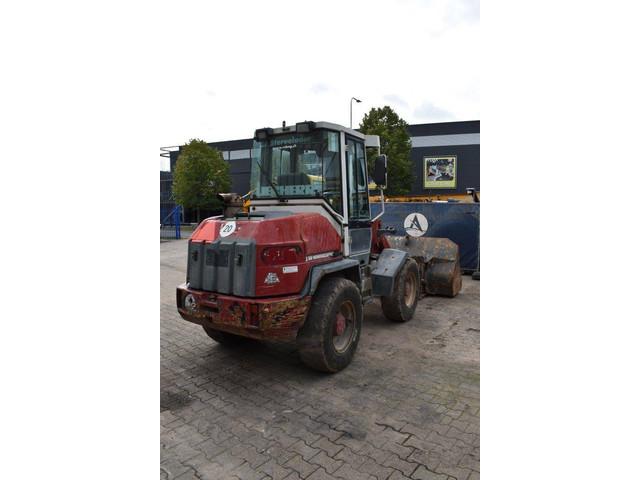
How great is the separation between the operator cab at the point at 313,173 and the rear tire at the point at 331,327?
649 millimetres

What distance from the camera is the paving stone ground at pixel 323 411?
2.70 metres

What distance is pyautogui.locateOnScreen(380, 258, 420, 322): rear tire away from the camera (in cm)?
570

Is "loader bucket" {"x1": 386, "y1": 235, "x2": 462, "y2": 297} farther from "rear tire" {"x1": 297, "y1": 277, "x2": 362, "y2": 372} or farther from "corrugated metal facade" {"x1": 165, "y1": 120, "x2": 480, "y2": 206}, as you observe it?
"corrugated metal facade" {"x1": 165, "y1": 120, "x2": 480, "y2": 206}

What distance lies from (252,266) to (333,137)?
1.91 meters

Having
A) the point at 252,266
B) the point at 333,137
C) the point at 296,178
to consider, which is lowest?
the point at 252,266

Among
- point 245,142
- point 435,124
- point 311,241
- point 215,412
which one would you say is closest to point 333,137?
point 311,241

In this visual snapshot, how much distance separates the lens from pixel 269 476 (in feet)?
8.56

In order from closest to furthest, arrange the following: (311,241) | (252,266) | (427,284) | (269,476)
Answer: (269,476)
(252,266)
(311,241)
(427,284)

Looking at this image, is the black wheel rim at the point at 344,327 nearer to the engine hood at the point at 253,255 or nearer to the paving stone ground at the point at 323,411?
the paving stone ground at the point at 323,411

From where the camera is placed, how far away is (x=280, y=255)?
3.73 m

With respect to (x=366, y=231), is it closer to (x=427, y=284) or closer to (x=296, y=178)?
(x=296, y=178)

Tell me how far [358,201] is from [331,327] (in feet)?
6.01

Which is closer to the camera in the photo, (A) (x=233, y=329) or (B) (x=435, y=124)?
(A) (x=233, y=329)

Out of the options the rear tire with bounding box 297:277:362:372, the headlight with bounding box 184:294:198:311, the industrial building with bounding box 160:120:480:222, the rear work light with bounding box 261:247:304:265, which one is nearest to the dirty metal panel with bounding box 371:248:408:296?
the rear tire with bounding box 297:277:362:372
